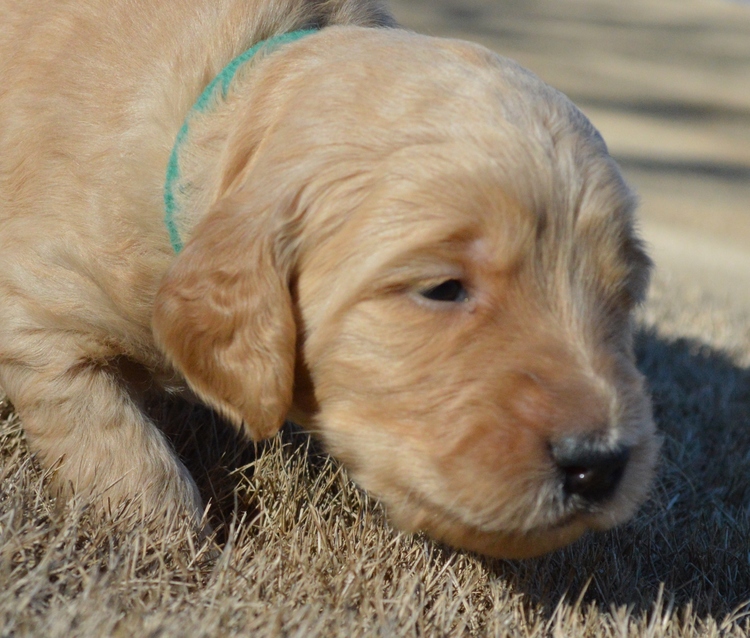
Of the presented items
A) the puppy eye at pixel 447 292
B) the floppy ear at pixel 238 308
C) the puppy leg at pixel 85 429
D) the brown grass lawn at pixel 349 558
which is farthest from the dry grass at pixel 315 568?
the puppy eye at pixel 447 292

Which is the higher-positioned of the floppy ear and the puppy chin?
the floppy ear

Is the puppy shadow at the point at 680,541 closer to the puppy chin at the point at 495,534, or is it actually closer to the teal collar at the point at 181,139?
the puppy chin at the point at 495,534

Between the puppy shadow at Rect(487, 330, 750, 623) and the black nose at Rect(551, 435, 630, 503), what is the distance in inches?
19.7

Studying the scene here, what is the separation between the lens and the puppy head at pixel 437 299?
2475 mm

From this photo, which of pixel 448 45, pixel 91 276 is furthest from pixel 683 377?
pixel 91 276

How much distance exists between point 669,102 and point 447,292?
2114cm

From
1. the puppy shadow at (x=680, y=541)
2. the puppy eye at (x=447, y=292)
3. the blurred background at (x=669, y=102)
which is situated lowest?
the blurred background at (x=669, y=102)

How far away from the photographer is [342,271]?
2.68 m

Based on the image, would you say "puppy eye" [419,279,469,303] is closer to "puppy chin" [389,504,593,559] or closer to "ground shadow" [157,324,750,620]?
"puppy chin" [389,504,593,559]

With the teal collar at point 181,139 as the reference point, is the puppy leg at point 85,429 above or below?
below

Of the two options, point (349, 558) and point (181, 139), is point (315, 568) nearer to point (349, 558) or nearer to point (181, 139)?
point (349, 558)

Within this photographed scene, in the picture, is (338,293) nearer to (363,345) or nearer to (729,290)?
(363,345)

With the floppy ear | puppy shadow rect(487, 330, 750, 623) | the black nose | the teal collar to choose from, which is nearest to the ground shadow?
puppy shadow rect(487, 330, 750, 623)

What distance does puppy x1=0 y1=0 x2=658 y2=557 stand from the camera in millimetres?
2525
